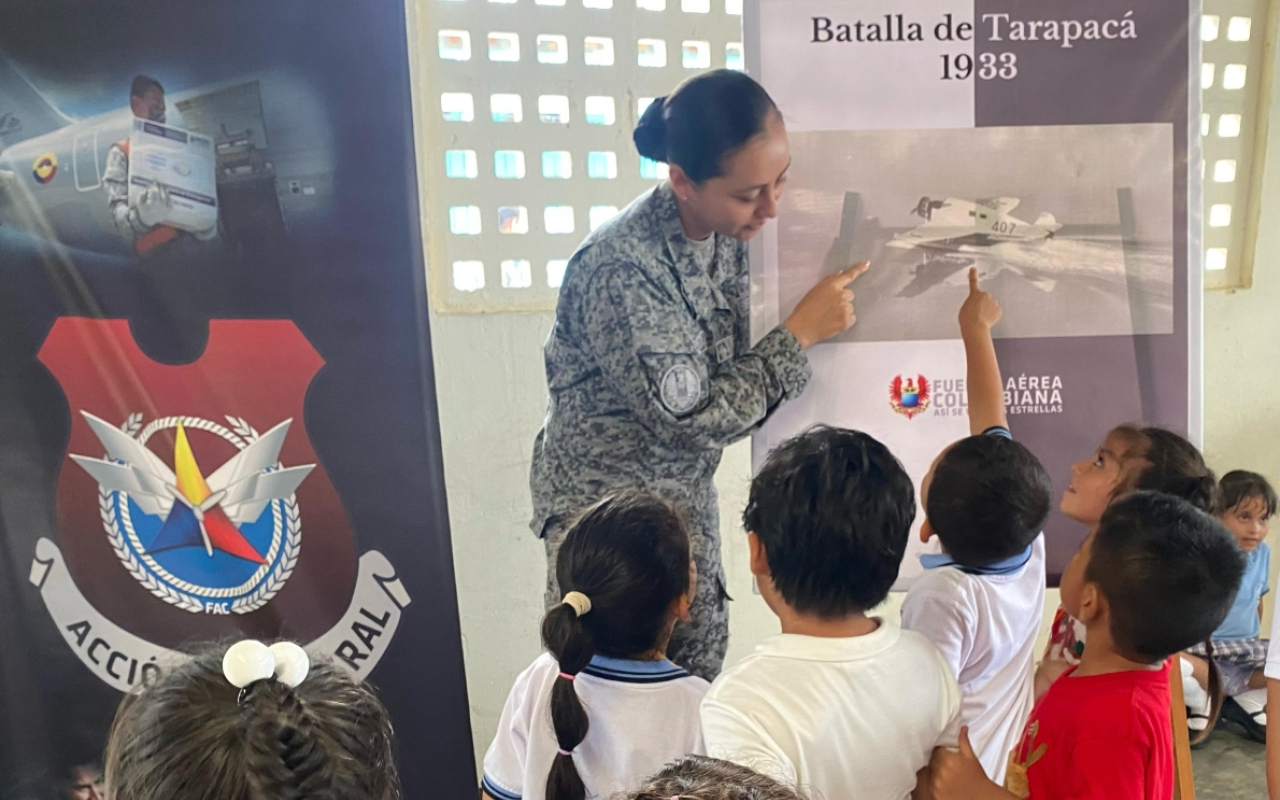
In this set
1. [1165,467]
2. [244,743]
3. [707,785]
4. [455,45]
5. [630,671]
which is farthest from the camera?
[455,45]

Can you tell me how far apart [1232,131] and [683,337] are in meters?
1.84

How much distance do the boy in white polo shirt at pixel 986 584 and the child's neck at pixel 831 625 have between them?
314 millimetres

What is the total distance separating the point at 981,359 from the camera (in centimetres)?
189

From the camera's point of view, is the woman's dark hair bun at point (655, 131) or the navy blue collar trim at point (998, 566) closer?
the navy blue collar trim at point (998, 566)

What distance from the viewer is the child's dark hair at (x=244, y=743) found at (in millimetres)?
770

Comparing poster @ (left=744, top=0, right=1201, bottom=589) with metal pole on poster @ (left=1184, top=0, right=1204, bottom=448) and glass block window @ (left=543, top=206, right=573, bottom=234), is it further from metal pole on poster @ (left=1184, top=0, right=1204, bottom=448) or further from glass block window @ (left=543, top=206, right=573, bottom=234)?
glass block window @ (left=543, top=206, right=573, bottom=234)

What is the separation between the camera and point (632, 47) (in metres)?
2.29

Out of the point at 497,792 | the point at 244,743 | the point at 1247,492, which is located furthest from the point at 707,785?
the point at 1247,492

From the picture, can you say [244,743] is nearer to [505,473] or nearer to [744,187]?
[744,187]

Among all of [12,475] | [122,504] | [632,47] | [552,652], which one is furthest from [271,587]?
[632,47]

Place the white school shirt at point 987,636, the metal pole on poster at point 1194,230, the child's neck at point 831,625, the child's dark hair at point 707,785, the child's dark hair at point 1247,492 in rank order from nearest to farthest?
1. the child's dark hair at point 707,785
2. the child's neck at point 831,625
3. the white school shirt at point 987,636
4. the metal pole on poster at point 1194,230
5. the child's dark hair at point 1247,492

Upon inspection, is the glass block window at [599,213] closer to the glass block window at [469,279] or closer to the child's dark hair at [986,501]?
the glass block window at [469,279]

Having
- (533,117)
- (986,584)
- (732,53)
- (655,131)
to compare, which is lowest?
(986,584)

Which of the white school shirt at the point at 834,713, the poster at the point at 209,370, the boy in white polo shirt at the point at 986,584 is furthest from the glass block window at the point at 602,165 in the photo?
the white school shirt at the point at 834,713
